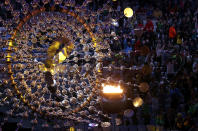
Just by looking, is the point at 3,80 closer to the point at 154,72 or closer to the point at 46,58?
the point at 46,58

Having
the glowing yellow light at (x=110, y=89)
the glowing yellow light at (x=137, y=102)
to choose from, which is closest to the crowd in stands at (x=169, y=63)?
the glowing yellow light at (x=137, y=102)

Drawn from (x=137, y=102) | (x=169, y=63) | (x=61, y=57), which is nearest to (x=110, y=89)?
(x=61, y=57)

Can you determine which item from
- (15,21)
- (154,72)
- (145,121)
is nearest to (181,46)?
(154,72)

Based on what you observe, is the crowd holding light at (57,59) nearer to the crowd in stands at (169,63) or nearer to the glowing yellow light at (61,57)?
the glowing yellow light at (61,57)

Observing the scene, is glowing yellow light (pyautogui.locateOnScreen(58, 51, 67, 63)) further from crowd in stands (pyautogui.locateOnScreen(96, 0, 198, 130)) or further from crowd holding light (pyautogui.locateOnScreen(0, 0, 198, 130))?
crowd in stands (pyautogui.locateOnScreen(96, 0, 198, 130))

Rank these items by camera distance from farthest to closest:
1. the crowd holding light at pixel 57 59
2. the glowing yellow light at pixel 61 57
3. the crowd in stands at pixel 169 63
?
the crowd in stands at pixel 169 63
the glowing yellow light at pixel 61 57
the crowd holding light at pixel 57 59

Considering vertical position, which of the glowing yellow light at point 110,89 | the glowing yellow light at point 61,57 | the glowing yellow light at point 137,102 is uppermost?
the glowing yellow light at point 137,102

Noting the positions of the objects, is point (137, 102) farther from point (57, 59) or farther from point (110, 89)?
point (57, 59)

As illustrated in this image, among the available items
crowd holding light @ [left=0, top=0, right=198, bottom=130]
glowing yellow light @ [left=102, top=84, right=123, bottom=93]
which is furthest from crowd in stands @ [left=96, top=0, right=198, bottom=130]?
glowing yellow light @ [left=102, top=84, right=123, bottom=93]

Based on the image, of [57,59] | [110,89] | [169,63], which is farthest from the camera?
[169,63]

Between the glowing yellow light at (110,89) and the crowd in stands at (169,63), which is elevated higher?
the crowd in stands at (169,63)

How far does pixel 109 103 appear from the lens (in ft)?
10.2

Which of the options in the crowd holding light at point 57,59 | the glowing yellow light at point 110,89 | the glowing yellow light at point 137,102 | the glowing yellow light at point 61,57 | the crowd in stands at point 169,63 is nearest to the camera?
the crowd holding light at point 57,59

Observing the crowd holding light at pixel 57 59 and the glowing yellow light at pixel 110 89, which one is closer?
the crowd holding light at pixel 57 59
